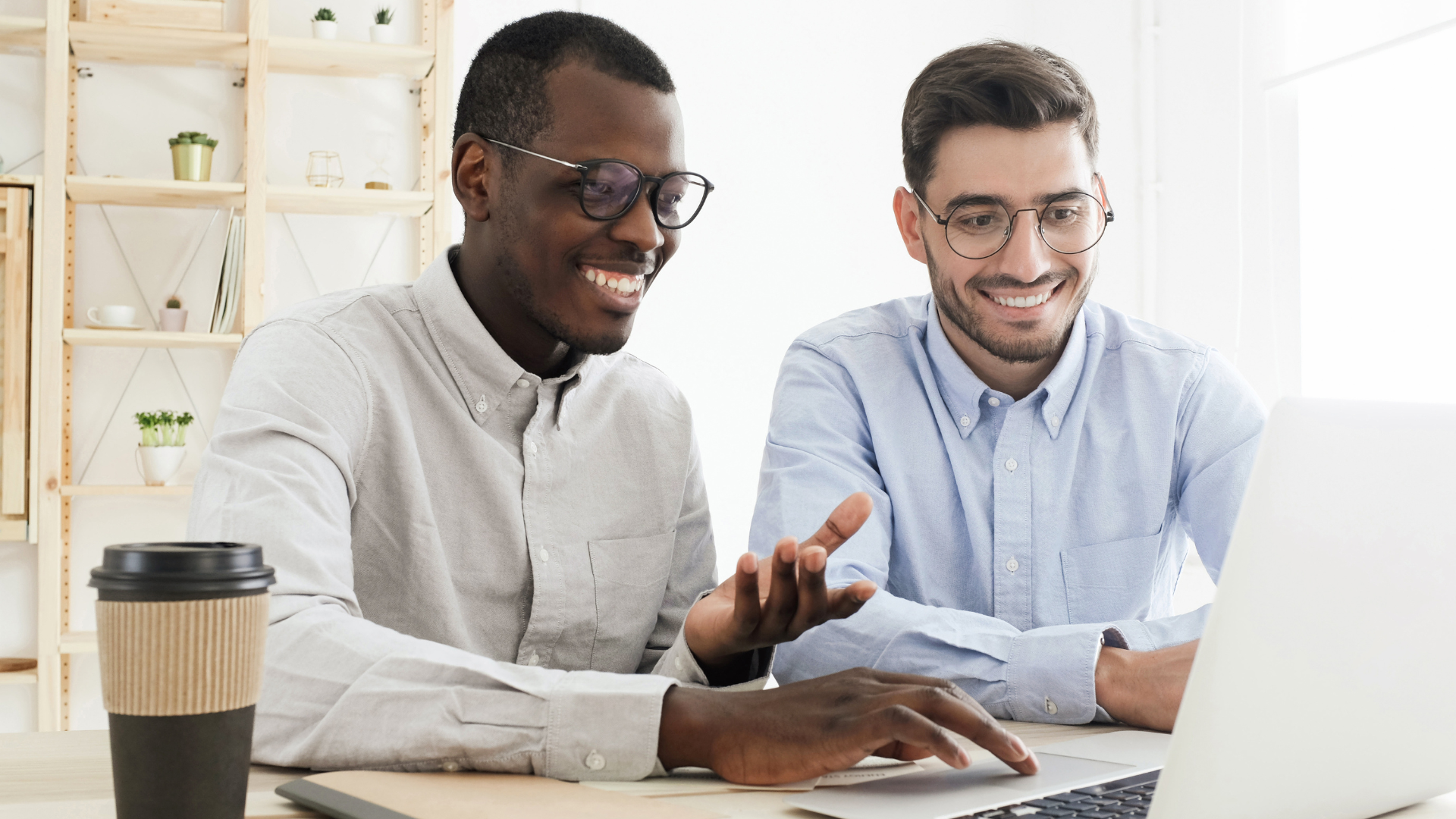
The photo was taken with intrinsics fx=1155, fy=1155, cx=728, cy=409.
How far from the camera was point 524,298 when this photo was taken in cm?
135

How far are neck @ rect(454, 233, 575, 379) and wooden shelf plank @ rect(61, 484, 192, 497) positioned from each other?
5.91 ft

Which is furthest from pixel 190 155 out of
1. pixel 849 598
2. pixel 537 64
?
pixel 849 598

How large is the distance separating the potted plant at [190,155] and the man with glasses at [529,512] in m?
Result: 1.78

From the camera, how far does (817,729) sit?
2.57 feet

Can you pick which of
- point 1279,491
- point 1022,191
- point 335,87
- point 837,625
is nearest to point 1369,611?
point 1279,491

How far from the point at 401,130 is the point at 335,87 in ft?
0.68

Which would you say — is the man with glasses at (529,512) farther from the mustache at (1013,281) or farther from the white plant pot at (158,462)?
the white plant pot at (158,462)

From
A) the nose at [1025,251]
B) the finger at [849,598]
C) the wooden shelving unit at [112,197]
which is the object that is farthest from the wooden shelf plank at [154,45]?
the finger at [849,598]

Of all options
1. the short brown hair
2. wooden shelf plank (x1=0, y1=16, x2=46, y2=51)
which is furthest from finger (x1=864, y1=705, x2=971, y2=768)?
wooden shelf plank (x1=0, y1=16, x2=46, y2=51)

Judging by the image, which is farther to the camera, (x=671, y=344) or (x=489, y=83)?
(x=671, y=344)

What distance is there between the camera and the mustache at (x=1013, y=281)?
149 centimetres

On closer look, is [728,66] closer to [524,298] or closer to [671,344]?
[671,344]

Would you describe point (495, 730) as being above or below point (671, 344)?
below

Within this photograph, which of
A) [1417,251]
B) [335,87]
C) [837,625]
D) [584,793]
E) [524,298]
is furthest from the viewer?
[335,87]
